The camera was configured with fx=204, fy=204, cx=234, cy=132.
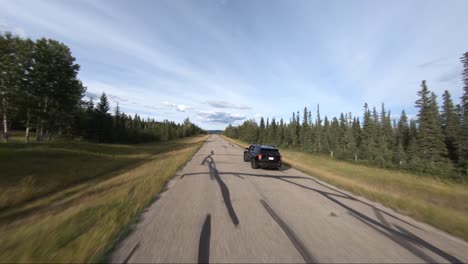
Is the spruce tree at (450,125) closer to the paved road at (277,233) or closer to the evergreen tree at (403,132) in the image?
the evergreen tree at (403,132)

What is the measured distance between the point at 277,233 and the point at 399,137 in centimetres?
6427

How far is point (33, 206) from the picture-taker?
9352 millimetres

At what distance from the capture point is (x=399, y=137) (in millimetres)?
52938

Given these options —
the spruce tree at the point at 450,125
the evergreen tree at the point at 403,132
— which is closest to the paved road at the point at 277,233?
the spruce tree at the point at 450,125

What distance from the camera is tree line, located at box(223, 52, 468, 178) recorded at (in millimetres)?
31891

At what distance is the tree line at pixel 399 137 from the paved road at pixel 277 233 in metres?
30.1

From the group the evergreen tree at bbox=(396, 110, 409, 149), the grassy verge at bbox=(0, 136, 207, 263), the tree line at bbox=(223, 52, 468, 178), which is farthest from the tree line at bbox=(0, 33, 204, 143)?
the evergreen tree at bbox=(396, 110, 409, 149)

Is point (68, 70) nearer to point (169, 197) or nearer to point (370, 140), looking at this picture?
point (169, 197)

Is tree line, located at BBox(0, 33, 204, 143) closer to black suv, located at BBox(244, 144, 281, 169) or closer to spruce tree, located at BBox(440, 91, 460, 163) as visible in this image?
black suv, located at BBox(244, 144, 281, 169)

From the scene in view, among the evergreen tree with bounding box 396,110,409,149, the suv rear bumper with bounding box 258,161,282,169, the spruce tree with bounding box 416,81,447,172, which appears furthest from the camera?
the evergreen tree with bounding box 396,110,409,149

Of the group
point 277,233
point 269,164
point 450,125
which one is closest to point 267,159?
point 269,164

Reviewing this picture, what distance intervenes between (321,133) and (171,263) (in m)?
64.4

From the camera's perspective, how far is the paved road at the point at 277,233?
3.42 meters

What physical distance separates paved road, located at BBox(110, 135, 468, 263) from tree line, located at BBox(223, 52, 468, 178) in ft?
98.9
